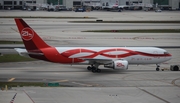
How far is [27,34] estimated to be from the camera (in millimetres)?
55031

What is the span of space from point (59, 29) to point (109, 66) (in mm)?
65824

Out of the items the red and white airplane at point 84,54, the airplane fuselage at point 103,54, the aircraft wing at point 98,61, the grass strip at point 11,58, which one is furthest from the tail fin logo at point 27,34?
the grass strip at point 11,58

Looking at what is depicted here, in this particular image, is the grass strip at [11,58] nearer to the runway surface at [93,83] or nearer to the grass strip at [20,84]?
the runway surface at [93,83]

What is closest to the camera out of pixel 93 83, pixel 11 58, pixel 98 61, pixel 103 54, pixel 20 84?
pixel 20 84

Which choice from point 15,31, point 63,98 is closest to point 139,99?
point 63,98

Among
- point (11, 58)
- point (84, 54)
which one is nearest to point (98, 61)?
point (84, 54)

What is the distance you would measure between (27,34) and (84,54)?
7.12m

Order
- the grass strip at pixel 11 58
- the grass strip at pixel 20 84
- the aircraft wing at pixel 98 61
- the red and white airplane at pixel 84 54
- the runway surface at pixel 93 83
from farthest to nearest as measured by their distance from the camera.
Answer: the grass strip at pixel 11 58
the aircraft wing at pixel 98 61
the red and white airplane at pixel 84 54
the grass strip at pixel 20 84
the runway surface at pixel 93 83

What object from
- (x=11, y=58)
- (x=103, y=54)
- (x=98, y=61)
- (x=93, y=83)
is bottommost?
(x=93, y=83)

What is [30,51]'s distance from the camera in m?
54.9

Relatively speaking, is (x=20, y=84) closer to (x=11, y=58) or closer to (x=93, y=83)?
(x=93, y=83)

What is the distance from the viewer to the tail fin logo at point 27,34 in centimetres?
5497

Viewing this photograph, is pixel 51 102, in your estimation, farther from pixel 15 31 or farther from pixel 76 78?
pixel 15 31

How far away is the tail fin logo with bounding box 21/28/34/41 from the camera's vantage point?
54969 mm
